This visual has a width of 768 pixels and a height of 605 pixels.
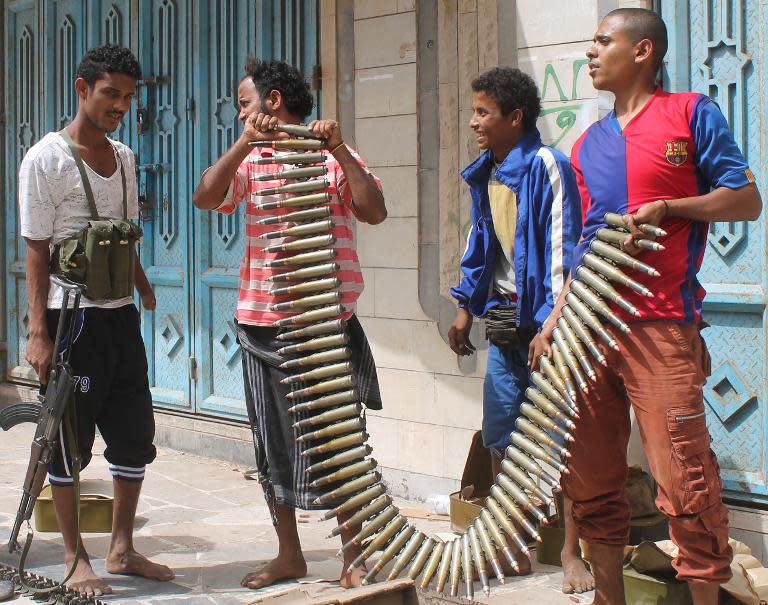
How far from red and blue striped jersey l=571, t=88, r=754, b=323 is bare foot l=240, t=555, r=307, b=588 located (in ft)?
6.45

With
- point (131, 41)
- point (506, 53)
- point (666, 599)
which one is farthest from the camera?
point (131, 41)

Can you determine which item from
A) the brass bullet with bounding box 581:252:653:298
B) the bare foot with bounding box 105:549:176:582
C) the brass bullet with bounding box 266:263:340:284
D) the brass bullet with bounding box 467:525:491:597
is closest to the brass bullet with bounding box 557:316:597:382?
the brass bullet with bounding box 581:252:653:298

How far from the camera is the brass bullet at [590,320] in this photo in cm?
395

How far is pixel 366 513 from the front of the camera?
13.7 feet

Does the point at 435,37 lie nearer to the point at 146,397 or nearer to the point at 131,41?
the point at 146,397

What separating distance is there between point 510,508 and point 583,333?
67 cm

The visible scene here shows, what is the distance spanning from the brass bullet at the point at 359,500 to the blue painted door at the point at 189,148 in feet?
12.2

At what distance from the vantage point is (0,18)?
33.1ft

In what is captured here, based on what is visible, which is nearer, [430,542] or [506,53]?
[430,542]

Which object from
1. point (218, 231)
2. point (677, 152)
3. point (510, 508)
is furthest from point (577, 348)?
point (218, 231)

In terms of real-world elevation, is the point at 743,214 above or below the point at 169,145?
below

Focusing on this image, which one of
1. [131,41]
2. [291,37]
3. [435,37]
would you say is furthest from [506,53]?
[131,41]

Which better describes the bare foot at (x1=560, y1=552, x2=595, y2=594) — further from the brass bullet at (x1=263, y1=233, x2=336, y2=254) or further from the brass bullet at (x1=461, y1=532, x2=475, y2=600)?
the brass bullet at (x1=263, y1=233, x2=336, y2=254)

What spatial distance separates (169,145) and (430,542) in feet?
16.5
